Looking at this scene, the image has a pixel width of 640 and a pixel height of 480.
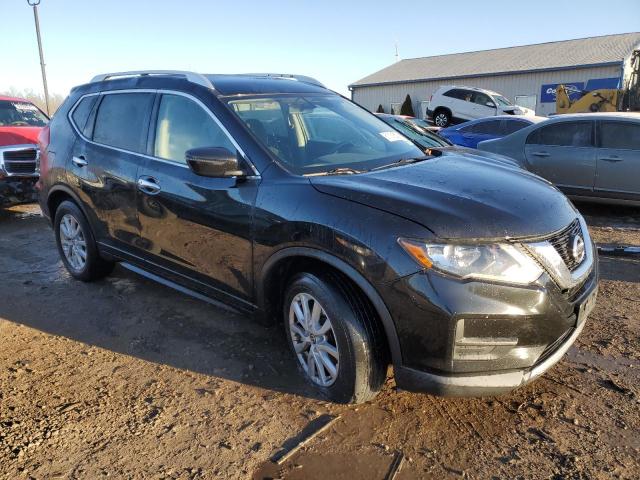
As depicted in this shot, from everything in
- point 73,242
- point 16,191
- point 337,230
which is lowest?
point 16,191

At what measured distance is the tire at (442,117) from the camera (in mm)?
24875

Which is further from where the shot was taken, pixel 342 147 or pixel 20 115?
pixel 20 115

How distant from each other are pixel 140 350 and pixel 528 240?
2640mm

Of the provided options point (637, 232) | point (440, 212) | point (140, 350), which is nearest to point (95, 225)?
point (140, 350)

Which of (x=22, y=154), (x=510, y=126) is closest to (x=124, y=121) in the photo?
(x=22, y=154)

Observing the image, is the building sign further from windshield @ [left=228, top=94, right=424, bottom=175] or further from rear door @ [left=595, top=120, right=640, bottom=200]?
windshield @ [left=228, top=94, right=424, bottom=175]

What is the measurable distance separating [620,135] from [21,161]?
8.49 metres

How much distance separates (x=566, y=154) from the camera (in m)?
7.61

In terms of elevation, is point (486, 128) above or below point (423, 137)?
below

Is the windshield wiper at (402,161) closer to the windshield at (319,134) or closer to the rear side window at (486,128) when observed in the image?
the windshield at (319,134)

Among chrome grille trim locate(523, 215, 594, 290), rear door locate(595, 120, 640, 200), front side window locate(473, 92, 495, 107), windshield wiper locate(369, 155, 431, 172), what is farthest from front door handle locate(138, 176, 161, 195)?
front side window locate(473, 92, 495, 107)

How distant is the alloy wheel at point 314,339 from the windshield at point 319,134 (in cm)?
78

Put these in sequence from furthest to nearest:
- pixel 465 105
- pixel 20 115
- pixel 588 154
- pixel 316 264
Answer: pixel 465 105
pixel 20 115
pixel 588 154
pixel 316 264

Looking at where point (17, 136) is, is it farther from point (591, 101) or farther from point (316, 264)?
point (591, 101)
